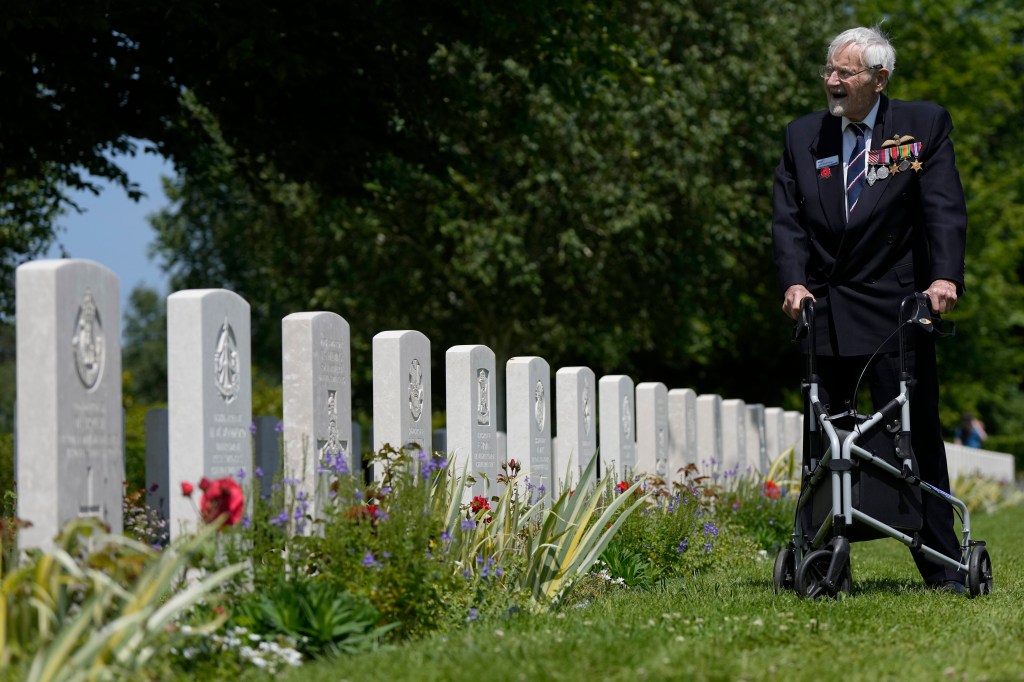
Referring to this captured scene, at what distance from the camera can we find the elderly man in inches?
236

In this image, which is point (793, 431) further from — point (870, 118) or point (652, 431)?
point (870, 118)

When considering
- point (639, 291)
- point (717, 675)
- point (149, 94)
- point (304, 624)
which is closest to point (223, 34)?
point (149, 94)

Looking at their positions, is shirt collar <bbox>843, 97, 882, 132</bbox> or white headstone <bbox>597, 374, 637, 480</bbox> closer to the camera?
shirt collar <bbox>843, 97, 882, 132</bbox>

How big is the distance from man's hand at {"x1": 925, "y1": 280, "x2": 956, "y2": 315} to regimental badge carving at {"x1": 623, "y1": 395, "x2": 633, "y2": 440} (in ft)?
12.8

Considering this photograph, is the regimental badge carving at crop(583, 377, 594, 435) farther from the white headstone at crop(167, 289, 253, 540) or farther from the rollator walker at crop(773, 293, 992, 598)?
the white headstone at crop(167, 289, 253, 540)

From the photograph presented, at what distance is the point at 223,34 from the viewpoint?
9.37m

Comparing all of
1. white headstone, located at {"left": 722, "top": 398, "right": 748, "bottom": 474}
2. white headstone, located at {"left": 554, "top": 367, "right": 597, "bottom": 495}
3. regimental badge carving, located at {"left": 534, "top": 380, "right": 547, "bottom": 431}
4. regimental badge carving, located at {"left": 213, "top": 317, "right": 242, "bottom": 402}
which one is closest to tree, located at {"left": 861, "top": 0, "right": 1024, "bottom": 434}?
white headstone, located at {"left": 722, "top": 398, "right": 748, "bottom": 474}

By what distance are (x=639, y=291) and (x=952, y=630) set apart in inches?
679

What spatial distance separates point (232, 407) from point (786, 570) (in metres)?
2.38

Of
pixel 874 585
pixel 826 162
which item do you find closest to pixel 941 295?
pixel 826 162

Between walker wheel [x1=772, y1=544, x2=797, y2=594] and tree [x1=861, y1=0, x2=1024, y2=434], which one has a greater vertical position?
tree [x1=861, y1=0, x2=1024, y2=434]

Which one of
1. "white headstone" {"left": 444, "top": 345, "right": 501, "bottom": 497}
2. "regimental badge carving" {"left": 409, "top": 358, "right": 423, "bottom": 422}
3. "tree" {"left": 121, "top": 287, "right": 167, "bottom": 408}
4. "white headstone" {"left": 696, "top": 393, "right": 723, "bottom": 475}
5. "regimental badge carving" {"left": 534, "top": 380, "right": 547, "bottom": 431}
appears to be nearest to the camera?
"regimental badge carving" {"left": 409, "top": 358, "right": 423, "bottom": 422}

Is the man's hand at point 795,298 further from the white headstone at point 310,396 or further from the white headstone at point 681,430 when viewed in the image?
the white headstone at point 681,430

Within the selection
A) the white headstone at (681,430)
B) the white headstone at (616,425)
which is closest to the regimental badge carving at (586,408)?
the white headstone at (616,425)
